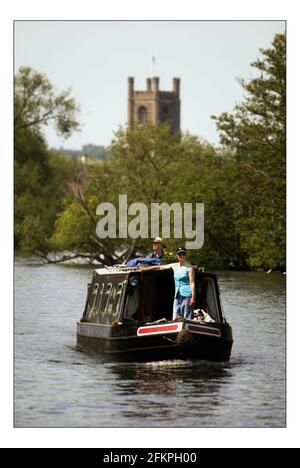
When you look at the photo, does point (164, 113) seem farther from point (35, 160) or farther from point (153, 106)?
point (35, 160)

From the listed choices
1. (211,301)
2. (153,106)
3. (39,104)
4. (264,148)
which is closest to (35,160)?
(39,104)

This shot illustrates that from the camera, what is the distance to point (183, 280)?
2264cm

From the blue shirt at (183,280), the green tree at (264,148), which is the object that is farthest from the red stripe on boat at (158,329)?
the green tree at (264,148)

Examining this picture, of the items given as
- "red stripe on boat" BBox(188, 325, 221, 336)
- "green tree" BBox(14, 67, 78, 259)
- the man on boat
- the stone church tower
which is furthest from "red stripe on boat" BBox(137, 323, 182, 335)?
the stone church tower

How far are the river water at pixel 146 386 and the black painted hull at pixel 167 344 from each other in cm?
21

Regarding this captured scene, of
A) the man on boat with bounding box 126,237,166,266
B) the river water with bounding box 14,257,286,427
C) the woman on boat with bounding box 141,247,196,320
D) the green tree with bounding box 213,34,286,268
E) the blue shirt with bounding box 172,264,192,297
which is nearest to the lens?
the river water with bounding box 14,257,286,427

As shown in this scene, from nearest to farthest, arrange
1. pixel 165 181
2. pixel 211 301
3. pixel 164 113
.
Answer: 1. pixel 211 301
2. pixel 165 181
3. pixel 164 113

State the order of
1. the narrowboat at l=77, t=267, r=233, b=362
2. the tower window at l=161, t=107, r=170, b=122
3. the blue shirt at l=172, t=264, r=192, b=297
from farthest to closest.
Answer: the tower window at l=161, t=107, r=170, b=122, the narrowboat at l=77, t=267, r=233, b=362, the blue shirt at l=172, t=264, r=192, b=297

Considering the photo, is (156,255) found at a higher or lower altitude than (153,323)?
higher

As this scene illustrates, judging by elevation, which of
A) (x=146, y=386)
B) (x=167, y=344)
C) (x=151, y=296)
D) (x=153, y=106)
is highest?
(x=153, y=106)

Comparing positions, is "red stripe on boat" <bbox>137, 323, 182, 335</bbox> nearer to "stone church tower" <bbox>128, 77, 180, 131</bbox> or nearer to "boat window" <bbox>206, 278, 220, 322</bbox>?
"boat window" <bbox>206, 278, 220, 322</bbox>

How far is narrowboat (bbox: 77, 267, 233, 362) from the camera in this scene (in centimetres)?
2300

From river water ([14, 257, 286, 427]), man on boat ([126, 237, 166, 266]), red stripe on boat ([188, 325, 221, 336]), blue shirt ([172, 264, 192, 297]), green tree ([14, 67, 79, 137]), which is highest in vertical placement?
green tree ([14, 67, 79, 137])

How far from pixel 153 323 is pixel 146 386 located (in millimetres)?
1593
